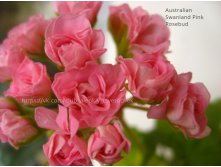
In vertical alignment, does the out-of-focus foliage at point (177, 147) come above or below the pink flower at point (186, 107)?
below

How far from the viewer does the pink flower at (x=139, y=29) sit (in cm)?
52

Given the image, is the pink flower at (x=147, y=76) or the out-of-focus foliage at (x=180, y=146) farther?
the out-of-focus foliage at (x=180, y=146)

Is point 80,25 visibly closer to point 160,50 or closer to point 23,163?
point 160,50

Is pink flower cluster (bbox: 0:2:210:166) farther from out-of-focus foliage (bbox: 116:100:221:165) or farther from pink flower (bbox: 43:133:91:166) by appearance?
out-of-focus foliage (bbox: 116:100:221:165)

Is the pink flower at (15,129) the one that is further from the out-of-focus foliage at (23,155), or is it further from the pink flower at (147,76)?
the out-of-focus foliage at (23,155)

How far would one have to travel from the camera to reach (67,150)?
430 millimetres

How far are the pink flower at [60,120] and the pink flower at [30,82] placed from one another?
3 cm

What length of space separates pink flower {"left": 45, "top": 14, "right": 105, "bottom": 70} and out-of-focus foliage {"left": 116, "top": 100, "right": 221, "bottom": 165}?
9.2 inches

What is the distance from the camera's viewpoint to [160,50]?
516 mm

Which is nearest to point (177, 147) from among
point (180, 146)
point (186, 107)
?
point (180, 146)

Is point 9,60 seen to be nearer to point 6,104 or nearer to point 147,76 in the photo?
point 6,104

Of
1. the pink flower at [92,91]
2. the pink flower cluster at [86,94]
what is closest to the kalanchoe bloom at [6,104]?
the pink flower cluster at [86,94]

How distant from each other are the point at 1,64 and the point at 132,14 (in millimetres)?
184

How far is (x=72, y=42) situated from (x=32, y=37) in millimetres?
100
